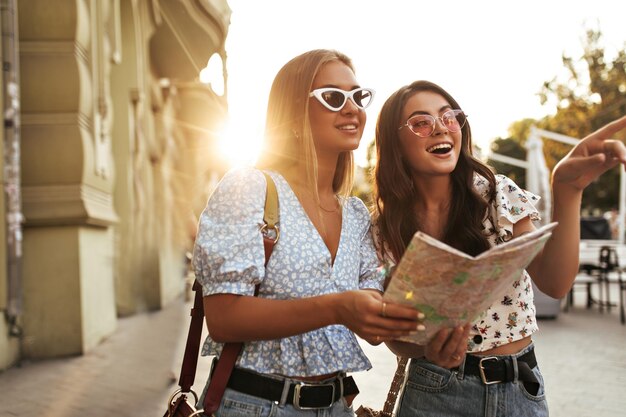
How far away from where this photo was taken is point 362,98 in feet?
7.49

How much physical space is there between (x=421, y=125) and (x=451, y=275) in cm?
118

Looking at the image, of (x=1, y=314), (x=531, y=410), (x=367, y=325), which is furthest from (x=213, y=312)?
(x=1, y=314)

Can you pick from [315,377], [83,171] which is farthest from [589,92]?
[315,377]

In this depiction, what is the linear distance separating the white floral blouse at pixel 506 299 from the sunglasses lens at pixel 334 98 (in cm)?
53

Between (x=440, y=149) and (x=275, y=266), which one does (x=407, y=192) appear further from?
(x=275, y=266)

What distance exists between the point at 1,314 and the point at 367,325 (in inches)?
230

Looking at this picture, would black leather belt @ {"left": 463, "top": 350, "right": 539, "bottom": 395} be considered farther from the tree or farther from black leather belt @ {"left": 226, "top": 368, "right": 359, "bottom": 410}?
the tree

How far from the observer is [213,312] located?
74.1 inches

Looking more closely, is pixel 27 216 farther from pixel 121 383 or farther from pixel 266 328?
pixel 266 328

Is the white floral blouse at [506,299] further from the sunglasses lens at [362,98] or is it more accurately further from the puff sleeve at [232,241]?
the puff sleeve at [232,241]

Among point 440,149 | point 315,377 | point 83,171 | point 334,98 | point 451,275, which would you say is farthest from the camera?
point 83,171

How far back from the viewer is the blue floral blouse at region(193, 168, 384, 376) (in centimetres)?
186

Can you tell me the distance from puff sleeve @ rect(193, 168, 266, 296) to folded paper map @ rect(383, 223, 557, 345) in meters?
0.42

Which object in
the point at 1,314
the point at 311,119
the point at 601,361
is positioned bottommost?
the point at 601,361
